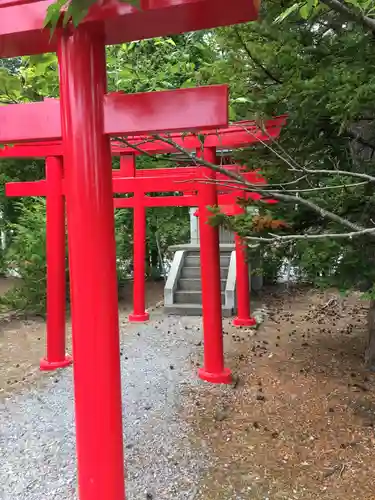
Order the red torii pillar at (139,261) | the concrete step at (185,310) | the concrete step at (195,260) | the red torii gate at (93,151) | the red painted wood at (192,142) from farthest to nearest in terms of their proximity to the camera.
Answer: the concrete step at (195,260), the concrete step at (185,310), the red torii pillar at (139,261), the red painted wood at (192,142), the red torii gate at (93,151)

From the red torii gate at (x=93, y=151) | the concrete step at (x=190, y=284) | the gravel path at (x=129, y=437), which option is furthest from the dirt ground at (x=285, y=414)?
the concrete step at (x=190, y=284)

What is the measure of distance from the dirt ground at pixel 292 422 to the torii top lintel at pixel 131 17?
2.48m

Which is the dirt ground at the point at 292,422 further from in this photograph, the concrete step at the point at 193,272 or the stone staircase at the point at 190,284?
the concrete step at the point at 193,272

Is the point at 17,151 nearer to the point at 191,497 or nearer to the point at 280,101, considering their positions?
the point at 280,101

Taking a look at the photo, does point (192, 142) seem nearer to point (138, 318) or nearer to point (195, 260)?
point (138, 318)

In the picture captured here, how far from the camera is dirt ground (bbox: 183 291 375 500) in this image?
108 inches

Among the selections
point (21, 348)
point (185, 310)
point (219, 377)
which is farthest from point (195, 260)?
point (219, 377)

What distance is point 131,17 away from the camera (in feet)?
5.68

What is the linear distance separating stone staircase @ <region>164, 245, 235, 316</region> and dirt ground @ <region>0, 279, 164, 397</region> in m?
1.06

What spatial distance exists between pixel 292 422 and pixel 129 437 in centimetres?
128

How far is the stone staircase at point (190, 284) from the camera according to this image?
7926 millimetres

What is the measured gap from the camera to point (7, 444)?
3.41 meters

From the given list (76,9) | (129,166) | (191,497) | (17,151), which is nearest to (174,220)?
(129,166)

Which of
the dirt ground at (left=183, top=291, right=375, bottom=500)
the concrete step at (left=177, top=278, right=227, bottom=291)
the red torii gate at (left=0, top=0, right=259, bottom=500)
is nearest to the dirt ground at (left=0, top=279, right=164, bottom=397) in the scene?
the concrete step at (left=177, top=278, right=227, bottom=291)
